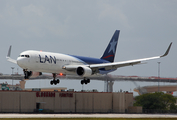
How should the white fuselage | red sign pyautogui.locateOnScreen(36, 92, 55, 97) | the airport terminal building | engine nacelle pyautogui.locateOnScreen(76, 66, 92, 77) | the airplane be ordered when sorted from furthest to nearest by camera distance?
red sign pyautogui.locateOnScreen(36, 92, 55, 97) < the airport terminal building < engine nacelle pyautogui.locateOnScreen(76, 66, 92, 77) < the airplane < the white fuselage

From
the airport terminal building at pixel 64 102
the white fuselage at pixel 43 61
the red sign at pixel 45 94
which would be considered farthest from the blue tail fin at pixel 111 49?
the red sign at pixel 45 94

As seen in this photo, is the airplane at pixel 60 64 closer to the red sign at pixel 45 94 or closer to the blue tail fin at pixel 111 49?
the blue tail fin at pixel 111 49

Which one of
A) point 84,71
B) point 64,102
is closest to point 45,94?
point 64,102

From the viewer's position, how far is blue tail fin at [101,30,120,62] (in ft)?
278

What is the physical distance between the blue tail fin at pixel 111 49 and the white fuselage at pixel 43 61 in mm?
15737

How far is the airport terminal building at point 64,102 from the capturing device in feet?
332

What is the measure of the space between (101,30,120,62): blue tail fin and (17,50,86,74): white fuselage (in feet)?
51.6

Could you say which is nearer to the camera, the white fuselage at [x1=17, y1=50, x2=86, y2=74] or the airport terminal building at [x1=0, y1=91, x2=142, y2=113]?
the white fuselage at [x1=17, y1=50, x2=86, y2=74]

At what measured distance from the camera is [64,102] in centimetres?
10812

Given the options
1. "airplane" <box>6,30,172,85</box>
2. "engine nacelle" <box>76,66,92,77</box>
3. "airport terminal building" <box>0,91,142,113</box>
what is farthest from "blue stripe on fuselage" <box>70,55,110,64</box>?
"airport terminal building" <box>0,91,142,113</box>

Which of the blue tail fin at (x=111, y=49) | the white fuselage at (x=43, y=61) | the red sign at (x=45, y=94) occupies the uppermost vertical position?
the blue tail fin at (x=111, y=49)

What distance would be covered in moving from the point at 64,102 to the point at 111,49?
29.1 metres

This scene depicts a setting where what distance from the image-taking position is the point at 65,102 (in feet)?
355

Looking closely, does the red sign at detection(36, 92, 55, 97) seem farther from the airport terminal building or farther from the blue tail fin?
the blue tail fin
